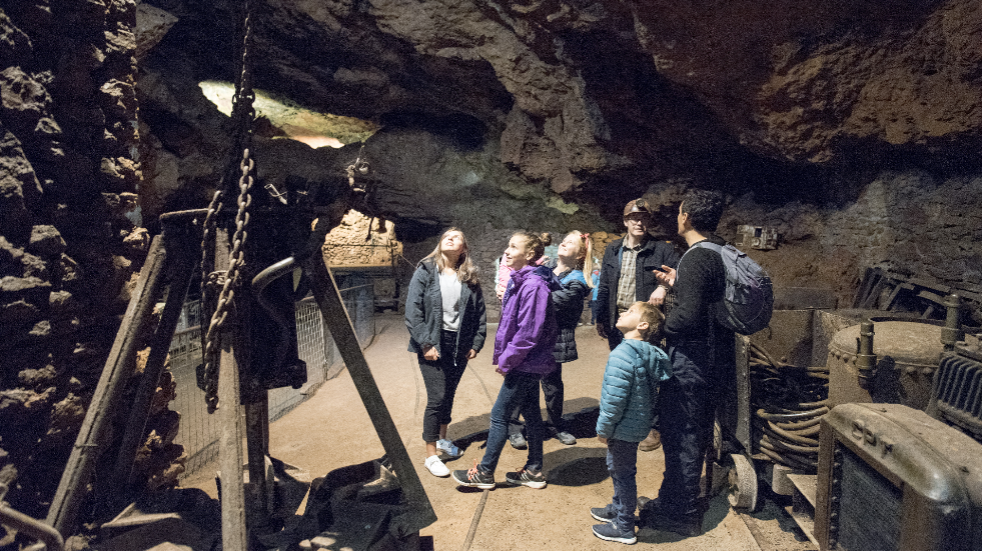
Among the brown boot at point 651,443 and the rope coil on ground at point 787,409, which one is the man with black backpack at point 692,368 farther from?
the brown boot at point 651,443

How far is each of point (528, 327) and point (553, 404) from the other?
4.36 ft

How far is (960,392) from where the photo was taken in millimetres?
2371

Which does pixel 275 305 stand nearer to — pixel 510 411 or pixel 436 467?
pixel 510 411

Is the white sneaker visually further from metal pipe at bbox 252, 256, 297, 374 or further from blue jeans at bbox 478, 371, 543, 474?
metal pipe at bbox 252, 256, 297, 374

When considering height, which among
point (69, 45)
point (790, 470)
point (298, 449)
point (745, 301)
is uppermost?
point (69, 45)

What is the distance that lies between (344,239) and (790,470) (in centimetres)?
1269

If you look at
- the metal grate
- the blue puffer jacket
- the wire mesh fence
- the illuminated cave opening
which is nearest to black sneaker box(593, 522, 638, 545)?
the blue puffer jacket

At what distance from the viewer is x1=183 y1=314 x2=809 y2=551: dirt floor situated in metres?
2.93

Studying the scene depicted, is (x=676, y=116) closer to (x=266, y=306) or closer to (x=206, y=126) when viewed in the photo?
(x=266, y=306)

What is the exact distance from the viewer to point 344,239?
1419cm

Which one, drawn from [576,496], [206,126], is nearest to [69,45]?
[576,496]

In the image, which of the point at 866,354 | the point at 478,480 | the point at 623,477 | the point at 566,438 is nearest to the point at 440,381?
the point at 478,480

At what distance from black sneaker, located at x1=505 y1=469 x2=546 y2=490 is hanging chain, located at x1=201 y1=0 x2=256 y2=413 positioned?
217cm

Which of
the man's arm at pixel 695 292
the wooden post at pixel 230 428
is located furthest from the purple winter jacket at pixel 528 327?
the wooden post at pixel 230 428
